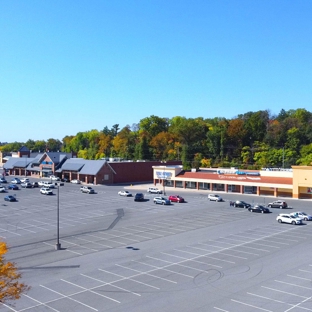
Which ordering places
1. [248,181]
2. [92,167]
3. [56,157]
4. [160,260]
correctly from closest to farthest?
[160,260]
[248,181]
[92,167]
[56,157]

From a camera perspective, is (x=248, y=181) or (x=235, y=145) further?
(x=235, y=145)

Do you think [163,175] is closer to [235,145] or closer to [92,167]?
[92,167]

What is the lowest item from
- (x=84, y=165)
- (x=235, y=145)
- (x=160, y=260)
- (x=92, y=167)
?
(x=160, y=260)

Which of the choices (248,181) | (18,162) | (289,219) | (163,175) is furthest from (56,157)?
(289,219)

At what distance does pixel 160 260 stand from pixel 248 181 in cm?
4491

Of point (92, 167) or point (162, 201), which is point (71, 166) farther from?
point (162, 201)

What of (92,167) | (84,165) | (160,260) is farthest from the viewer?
(84,165)

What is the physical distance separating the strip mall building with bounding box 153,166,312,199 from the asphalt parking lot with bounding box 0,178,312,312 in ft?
38.1

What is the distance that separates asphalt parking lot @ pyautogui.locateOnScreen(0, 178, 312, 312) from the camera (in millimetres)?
20938

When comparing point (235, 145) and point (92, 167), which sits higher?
point (235, 145)

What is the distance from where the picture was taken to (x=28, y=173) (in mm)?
111812

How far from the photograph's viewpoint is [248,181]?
70312 millimetres

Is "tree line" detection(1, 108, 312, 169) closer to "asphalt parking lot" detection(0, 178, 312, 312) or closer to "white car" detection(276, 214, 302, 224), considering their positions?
"asphalt parking lot" detection(0, 178, 312, 312)

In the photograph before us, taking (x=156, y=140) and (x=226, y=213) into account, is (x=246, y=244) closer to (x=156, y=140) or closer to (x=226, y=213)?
(x=226, y=213)
